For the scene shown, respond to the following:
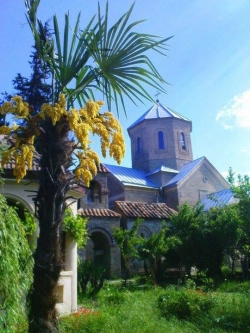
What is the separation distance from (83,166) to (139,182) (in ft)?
73.8

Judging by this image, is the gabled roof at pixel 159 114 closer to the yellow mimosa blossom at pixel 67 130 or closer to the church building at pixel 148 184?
the church building at pixel 148 184

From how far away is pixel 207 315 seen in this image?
7070 mm

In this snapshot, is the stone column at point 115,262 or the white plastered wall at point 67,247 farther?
the stone column at point 115,262

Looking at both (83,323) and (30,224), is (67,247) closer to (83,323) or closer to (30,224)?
Answer: (30,224)

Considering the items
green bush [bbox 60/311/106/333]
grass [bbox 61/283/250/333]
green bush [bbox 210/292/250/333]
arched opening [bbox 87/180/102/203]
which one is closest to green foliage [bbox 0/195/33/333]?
green bush [bbox 60/311/106/333]

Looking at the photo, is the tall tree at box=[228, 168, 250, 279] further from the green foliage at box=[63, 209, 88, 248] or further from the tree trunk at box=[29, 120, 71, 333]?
the tree trunk at box=[29, 120, 71, 333]

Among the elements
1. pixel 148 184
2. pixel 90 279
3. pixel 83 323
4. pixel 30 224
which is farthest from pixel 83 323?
pixel 148 184

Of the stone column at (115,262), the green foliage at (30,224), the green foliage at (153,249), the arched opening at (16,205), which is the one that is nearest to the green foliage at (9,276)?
the green foliage at (30,224)

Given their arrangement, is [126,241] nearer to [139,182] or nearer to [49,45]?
[139,182]

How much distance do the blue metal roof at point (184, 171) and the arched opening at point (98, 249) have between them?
28.3 ft

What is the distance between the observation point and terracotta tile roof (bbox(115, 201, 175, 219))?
2034cm

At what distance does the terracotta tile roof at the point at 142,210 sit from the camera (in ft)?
66.7

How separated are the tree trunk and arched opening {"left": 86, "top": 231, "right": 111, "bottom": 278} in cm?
1596

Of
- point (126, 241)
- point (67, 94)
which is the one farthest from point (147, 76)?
point (126, 241)
